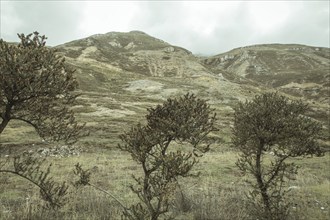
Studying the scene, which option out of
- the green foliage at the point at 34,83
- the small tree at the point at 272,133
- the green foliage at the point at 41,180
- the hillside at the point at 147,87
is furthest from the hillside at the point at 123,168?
the green foliage at the point at 41,180

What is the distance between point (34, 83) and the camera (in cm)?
804

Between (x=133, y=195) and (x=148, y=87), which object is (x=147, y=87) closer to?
(x=148, y=87)

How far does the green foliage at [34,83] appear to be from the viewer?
776 cm

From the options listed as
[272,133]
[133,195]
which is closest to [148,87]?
[133,195]

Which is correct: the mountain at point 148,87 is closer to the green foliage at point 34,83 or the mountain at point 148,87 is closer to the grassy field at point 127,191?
the green foliage at point 34,83

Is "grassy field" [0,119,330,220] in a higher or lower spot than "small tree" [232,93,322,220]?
lower

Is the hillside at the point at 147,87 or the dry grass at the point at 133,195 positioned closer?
the dry grass at the point at 133,195

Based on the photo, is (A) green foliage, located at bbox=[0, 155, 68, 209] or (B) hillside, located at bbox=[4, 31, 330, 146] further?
(B) hillside, located at bbox=[4, 31, 330, 146]

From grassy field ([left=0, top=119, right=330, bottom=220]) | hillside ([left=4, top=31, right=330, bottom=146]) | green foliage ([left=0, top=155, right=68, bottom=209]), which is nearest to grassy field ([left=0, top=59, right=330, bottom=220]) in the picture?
grassy field ([left=0, top=119, right=330, bottom=220])

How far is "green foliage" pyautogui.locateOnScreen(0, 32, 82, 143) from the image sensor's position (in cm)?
776

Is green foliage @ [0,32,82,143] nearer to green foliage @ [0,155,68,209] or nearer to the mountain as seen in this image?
the mountain

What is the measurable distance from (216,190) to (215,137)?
1101 inches

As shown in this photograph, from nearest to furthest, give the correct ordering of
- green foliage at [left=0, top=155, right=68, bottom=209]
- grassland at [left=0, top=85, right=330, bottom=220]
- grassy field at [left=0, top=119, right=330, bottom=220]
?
1. green foliage at [left=0, top=155, right=68, bottom=209]
2. grassy field at [left=0, top=119, right=330, bottom=220]
3. grassland at [left=0, top=85, right=330, bottom=220]

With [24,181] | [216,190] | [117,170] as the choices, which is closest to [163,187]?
[216,190]
